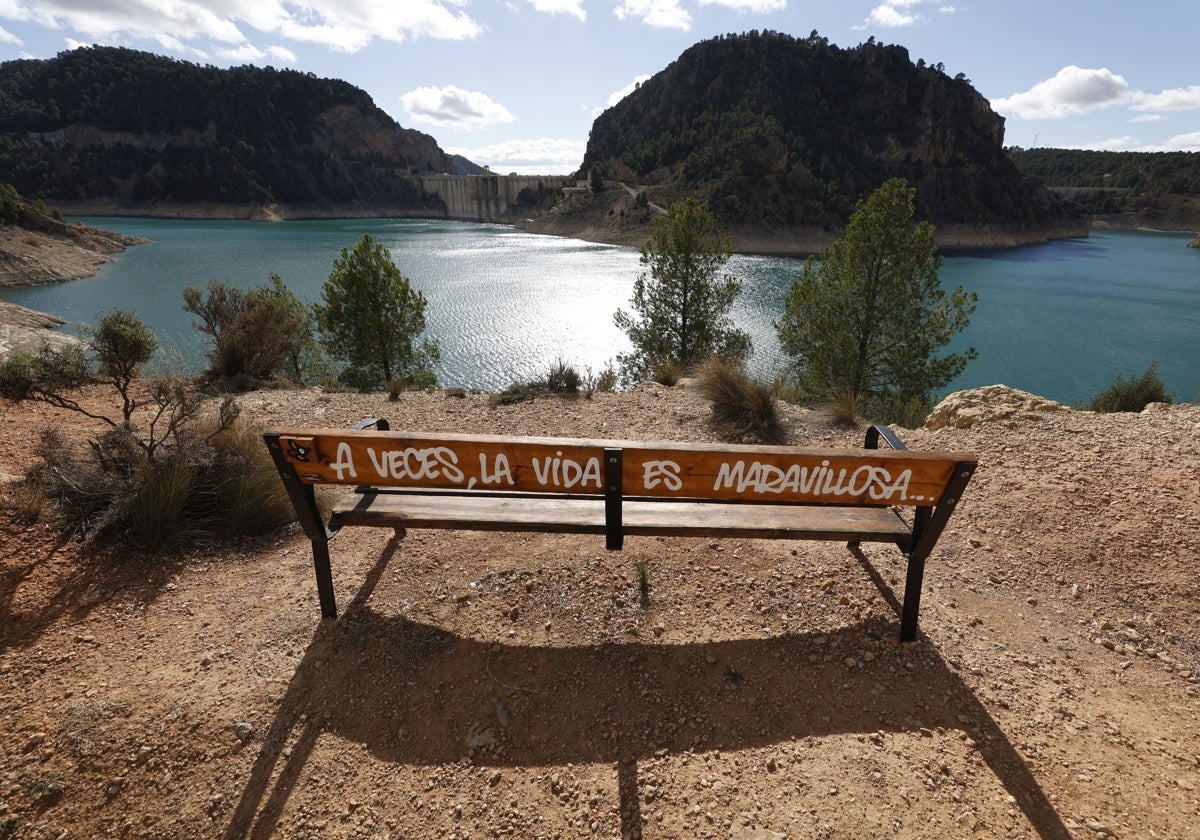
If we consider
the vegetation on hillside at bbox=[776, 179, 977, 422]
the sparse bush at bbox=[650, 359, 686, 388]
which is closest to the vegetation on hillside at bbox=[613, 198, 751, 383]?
the vegetation on hillside at bbox=[776, 179, 977, 422]

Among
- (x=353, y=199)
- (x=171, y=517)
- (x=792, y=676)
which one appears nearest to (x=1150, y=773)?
(x=792, y=676)

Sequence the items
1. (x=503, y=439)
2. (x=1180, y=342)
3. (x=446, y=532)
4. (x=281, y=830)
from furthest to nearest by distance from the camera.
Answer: (x=1180, y=342) < (x=446, y=532) < (x=503, y=439) < (x=281, y=830)

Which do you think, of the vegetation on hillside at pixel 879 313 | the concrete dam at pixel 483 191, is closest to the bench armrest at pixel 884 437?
the vegetation on hillside at pixel 879 313

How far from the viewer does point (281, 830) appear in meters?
2.07

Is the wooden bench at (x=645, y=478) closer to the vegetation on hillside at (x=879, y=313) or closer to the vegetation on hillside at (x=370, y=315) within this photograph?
the vegetation on hillside at (x=879, y=313)

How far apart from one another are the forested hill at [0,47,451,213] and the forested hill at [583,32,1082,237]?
6558 centimetres

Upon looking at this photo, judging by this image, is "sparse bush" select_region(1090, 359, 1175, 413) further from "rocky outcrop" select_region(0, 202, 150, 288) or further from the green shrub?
"rocky outcrop" select_region(0, 202, 150, 288)

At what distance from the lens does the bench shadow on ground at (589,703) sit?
231cm

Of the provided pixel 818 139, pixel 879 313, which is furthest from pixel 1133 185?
pixel 879 313

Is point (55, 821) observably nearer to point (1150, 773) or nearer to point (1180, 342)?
point (1150, 773)

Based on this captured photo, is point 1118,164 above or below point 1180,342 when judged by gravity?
above

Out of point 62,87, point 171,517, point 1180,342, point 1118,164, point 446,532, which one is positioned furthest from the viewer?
point 1118,164

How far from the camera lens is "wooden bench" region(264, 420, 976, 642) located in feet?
8.45

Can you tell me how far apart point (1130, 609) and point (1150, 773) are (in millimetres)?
1508
